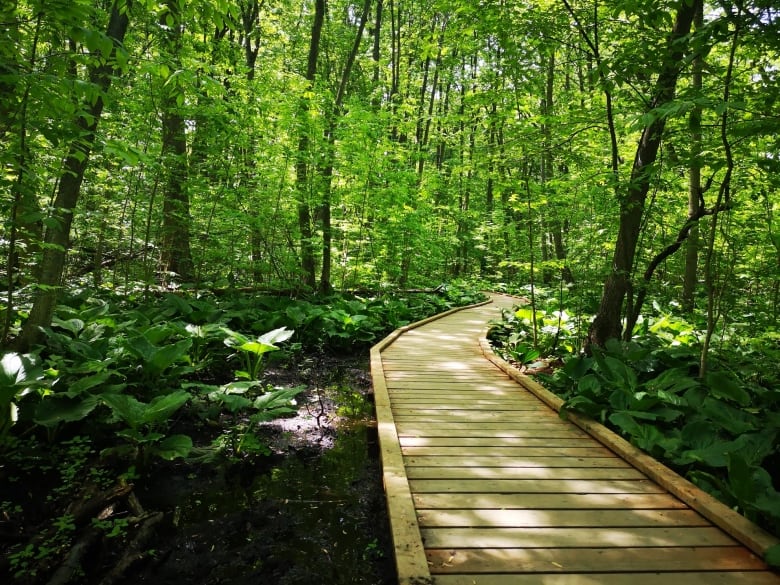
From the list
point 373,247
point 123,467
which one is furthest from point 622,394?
point 373,247

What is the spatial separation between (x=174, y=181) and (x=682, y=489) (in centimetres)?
804

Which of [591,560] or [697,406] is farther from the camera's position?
[697,406]

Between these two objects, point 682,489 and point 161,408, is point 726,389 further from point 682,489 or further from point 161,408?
point 161,408

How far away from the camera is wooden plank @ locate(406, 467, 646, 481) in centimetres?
283

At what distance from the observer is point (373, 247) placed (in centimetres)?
1205

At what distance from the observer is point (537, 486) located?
272 cm

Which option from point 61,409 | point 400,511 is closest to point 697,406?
point 400,511

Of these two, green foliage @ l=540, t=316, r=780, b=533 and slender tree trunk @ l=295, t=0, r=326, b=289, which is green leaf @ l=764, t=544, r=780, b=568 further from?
slender tree trunk @ l=295, t=0, r=326, b=289

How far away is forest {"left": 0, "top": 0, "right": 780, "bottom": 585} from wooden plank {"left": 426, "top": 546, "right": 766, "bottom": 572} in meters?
0.22

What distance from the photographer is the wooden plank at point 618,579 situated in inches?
73.6

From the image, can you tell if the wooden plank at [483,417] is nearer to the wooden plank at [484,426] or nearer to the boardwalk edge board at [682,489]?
the wooden plank at [484,426]

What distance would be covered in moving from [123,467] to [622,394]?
3.96 m

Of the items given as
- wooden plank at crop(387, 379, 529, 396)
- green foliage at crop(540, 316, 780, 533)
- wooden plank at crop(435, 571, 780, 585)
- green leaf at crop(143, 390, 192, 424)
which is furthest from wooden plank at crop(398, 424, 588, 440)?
green leaf at crop(143, 390, 192, 424)

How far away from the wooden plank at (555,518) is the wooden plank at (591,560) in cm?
21
